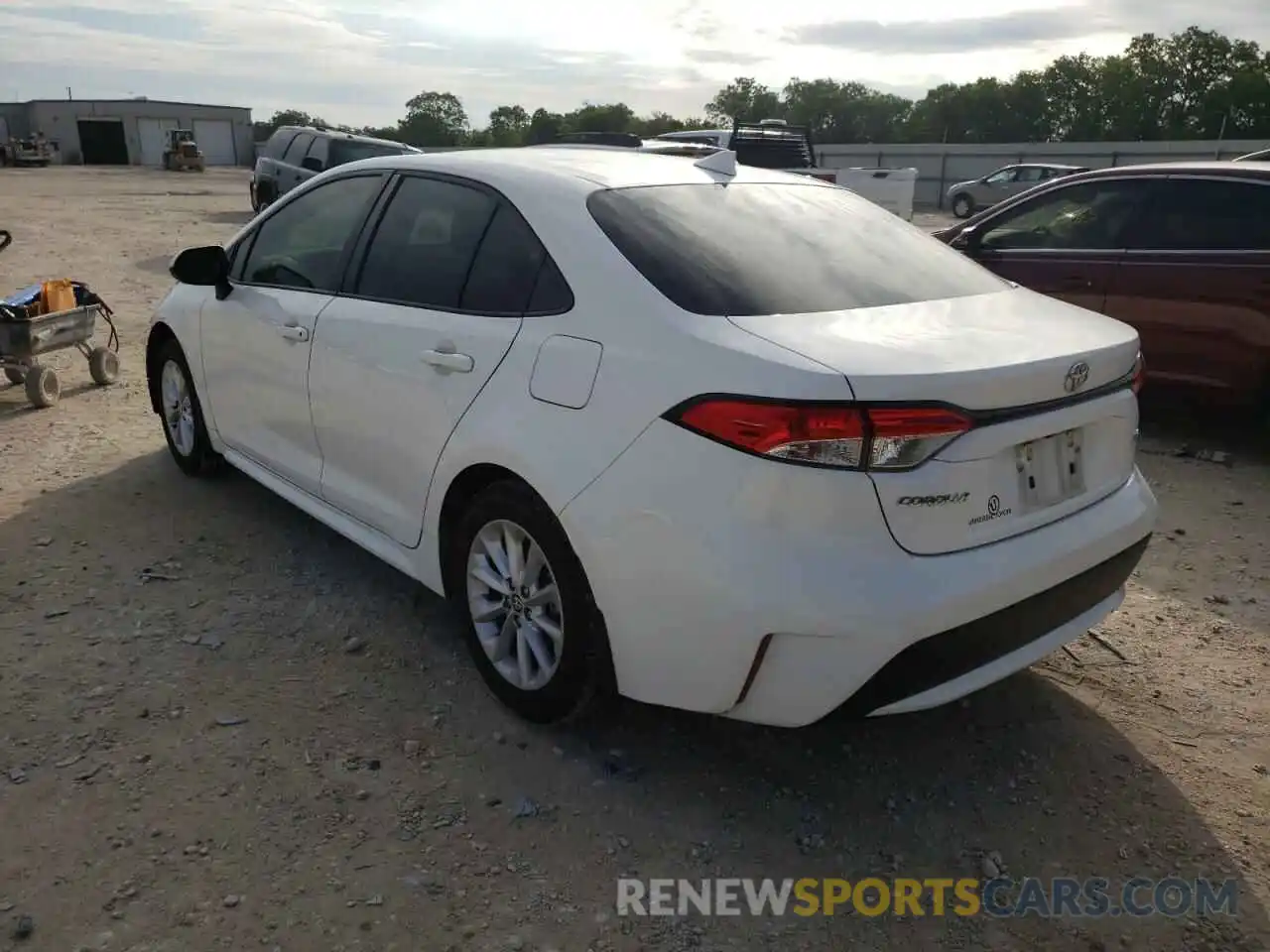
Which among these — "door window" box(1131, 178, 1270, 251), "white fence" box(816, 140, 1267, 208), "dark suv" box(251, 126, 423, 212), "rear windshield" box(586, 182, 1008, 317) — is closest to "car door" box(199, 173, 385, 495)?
"rear windshield" box(586, 182, 1008, 317)

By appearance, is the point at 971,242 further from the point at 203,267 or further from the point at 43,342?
the point at 43,342

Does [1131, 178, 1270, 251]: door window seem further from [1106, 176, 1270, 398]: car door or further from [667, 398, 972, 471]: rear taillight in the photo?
[667, 398, 972, 471]: rear taillight

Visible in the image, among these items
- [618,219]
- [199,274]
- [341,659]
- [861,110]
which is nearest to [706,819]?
[341,659]

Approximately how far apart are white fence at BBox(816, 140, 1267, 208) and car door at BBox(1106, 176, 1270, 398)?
1367 inches

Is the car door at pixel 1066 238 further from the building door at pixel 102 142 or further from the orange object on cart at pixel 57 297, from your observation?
the building door at pixel 102 142

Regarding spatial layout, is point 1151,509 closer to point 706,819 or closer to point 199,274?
point 706,819

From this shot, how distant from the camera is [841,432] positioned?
7.18 feet

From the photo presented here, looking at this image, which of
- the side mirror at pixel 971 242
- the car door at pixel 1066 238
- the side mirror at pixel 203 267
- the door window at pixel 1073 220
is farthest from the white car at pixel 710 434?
the side mirror at pixel 971 242

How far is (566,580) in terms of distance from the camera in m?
2.67

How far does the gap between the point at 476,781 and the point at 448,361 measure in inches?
48.9

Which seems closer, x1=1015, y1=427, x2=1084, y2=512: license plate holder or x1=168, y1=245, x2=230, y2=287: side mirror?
x1=1015, y1=427, x2=1084, y2=512: license plate holder

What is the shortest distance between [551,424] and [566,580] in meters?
0.42

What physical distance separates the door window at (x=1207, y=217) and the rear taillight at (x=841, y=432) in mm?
4436

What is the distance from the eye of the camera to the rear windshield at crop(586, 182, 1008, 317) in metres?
2.62
